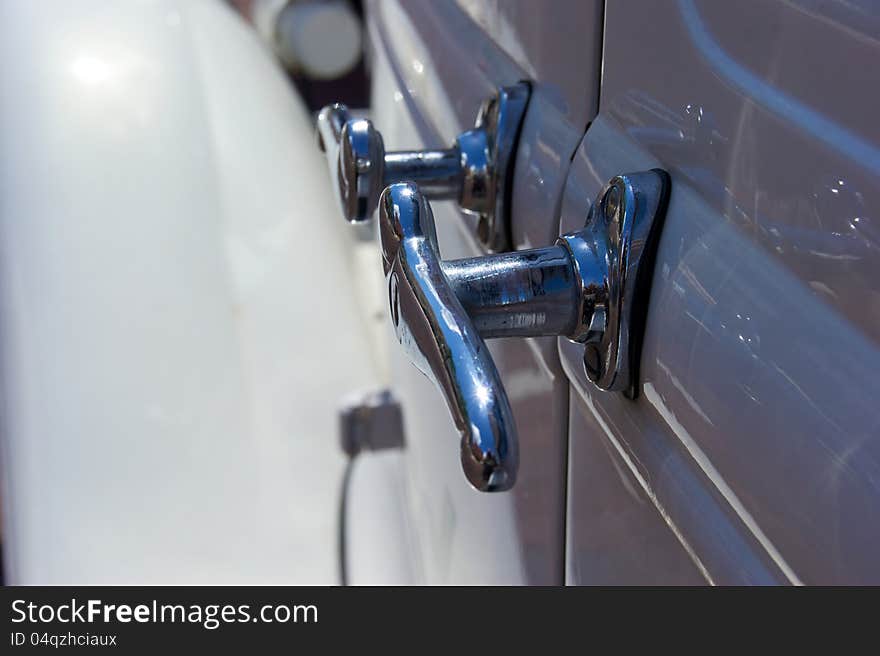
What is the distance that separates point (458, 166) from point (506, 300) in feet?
0.53

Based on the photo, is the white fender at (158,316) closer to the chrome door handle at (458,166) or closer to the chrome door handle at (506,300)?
the chrome door handle at (458,166)

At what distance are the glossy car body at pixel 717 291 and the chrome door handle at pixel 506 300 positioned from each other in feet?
0.04

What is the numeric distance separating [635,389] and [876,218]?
0.13m

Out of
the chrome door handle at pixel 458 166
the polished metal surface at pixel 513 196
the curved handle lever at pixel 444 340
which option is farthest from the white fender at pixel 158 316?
the curved handle lever at pixel 444 340

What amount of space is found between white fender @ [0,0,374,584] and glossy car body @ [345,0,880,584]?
0.69m

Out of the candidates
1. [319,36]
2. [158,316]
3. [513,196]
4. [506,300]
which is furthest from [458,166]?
[319,36]

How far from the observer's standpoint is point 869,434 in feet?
0.78

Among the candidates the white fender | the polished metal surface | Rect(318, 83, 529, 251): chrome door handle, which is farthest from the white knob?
Rect(318, 83, 529, 251): chrome door handle

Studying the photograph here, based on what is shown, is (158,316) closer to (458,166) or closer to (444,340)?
(458,166)

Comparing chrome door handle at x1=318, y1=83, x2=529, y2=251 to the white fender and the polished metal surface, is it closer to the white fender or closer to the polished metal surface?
the polished metal surface

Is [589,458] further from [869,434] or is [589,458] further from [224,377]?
[224,377]

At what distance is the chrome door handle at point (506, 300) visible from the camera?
0.31 meters

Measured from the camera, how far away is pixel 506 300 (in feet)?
1.21

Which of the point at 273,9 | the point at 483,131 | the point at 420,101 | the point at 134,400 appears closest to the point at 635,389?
the point at 483,131
